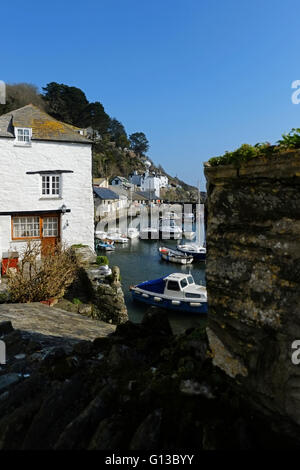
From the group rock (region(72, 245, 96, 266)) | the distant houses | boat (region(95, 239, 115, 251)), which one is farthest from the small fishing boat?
the distant houses

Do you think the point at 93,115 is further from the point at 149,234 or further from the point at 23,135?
the point at 23,135

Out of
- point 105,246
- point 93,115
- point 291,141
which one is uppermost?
point 93,115

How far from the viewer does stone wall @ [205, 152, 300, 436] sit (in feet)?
9.10

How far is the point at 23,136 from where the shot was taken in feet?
62.3

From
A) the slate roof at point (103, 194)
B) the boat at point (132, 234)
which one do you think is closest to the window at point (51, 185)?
the boat at point (132, 234)

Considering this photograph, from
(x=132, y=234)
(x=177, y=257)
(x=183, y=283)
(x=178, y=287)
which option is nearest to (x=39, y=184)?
(x=178, y=287)

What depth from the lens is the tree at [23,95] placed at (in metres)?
67.4

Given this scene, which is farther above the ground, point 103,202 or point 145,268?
point 103,202

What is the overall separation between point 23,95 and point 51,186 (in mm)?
67209

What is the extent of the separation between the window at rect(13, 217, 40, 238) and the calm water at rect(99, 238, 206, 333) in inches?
323

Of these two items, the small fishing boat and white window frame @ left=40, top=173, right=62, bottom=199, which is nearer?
white window frame @ left=40, top=173, right=62, bottom=199

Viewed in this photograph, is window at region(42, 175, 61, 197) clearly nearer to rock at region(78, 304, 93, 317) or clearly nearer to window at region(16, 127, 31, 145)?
window at region(16, 127, 31, 145)

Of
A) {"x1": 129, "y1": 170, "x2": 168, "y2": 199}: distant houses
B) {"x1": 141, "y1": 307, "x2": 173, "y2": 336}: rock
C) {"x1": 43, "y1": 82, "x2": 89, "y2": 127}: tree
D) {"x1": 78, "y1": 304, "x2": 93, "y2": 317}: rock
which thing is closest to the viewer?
{"x1": 141, "y1": 307, "x2": 173, "y2": 336}: rock

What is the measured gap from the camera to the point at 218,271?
3.43 metres
